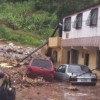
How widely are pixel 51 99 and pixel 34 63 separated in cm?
656

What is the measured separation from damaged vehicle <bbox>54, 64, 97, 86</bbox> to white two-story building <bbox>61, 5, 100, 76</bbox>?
3.43 m

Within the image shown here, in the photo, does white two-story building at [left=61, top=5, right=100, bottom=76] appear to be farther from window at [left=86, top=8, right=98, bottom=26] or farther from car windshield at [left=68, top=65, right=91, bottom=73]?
car windshield at [left=68, top=65, right=91, bottom=73]

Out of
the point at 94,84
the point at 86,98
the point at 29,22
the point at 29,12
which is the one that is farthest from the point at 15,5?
the point at 86,98

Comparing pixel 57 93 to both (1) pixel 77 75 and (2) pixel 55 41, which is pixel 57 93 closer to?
(1) pixel 77 75

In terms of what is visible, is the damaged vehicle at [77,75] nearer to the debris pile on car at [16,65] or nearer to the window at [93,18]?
the debris pile on car at [16,65]

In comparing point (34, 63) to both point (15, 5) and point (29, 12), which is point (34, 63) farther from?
point (15, 5)

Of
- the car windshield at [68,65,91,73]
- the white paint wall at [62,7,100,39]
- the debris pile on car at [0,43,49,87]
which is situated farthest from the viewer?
the white paint wall at [62,7,100,39]

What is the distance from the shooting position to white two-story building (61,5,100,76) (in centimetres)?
2468

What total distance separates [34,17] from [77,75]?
1535 inches

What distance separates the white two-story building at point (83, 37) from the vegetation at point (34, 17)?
43.2ft

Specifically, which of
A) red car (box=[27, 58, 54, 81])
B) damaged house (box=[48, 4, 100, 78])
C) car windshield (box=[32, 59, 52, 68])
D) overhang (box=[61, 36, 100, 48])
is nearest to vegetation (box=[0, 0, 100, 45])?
damaged house (box=[48, 4, 100, 78])

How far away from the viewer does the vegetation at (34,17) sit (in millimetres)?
47844

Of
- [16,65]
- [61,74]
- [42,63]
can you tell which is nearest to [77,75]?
[61,74]

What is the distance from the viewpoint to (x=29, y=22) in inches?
2222
